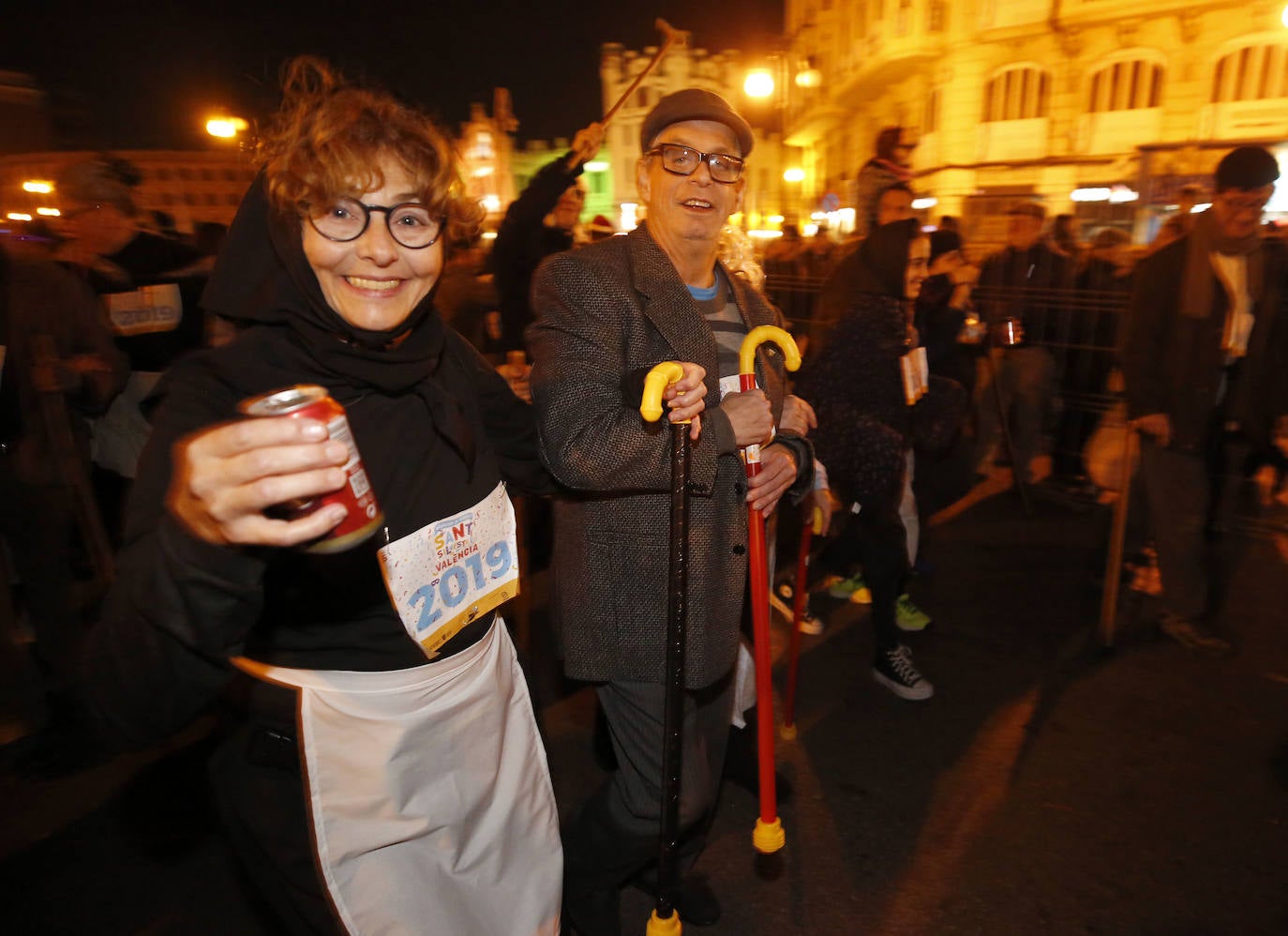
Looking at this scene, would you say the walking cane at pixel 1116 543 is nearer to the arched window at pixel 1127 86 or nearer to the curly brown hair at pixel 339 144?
the curly brown hair at pixel 339 144

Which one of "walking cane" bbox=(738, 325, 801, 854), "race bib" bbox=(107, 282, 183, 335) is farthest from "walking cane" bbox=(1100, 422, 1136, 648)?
"race bib" bbox=(107, 282, 183, 335)

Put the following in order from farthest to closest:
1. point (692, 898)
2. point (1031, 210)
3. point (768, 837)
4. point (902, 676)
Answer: point (1031, 210), point (902, 676), point (692, 898), point (768, 837)

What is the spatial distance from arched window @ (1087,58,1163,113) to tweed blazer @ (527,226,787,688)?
28225mm

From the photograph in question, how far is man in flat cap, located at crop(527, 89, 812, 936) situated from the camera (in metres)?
2.02

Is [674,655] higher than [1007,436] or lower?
higher

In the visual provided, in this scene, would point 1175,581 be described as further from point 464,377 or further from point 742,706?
point 464,377

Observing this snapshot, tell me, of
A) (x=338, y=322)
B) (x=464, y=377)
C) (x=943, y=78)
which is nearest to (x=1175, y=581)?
(x=464, y=377)

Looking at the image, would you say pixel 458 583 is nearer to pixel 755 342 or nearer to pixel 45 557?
pixel 755 342

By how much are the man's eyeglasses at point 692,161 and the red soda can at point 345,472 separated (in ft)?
5.17

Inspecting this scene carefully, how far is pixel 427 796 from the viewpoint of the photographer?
60.3 inches

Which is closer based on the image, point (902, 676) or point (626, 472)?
point (626, 472)

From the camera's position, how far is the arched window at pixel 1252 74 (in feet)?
68.5

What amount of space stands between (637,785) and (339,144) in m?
1.74

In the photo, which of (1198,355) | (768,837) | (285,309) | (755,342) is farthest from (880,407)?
(285,309)
